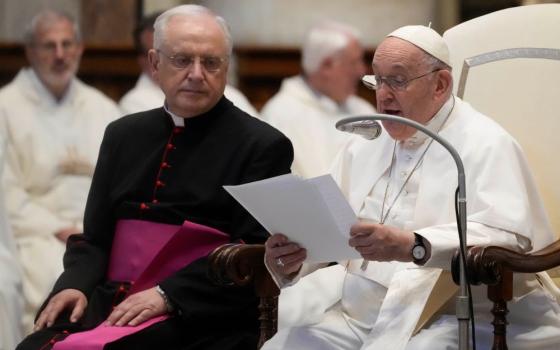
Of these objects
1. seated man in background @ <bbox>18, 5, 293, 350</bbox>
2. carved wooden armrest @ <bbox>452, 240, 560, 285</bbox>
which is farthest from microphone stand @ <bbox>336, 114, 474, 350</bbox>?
seated man in background @ <bbox>18, 5, 293, 350</bbox>

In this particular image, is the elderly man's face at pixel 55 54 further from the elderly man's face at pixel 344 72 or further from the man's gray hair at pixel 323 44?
the elderly man's face at pixel 344 72

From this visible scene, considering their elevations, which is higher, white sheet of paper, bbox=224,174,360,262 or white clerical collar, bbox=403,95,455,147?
white clerical collar, bbox=403,95,455,147

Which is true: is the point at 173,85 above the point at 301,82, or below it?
above

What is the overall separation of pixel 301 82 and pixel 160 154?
4833 millimetres

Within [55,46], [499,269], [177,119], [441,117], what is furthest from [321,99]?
[499,269]

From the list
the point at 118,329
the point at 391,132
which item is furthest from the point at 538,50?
the point at 118,329

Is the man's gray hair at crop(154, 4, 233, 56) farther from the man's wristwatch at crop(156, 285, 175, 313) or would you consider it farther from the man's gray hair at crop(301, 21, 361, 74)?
the man's gray hair at crop(301, 21, 361, 74)

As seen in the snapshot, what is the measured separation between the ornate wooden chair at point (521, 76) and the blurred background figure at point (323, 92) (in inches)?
162

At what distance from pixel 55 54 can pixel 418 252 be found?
17.5ft

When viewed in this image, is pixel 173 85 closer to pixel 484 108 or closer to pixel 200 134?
pixel 200 134

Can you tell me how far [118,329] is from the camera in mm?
5164

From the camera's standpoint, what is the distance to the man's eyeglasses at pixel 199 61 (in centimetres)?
555

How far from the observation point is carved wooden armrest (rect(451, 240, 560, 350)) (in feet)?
14.9

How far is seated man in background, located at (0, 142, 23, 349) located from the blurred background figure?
3.23 metres
